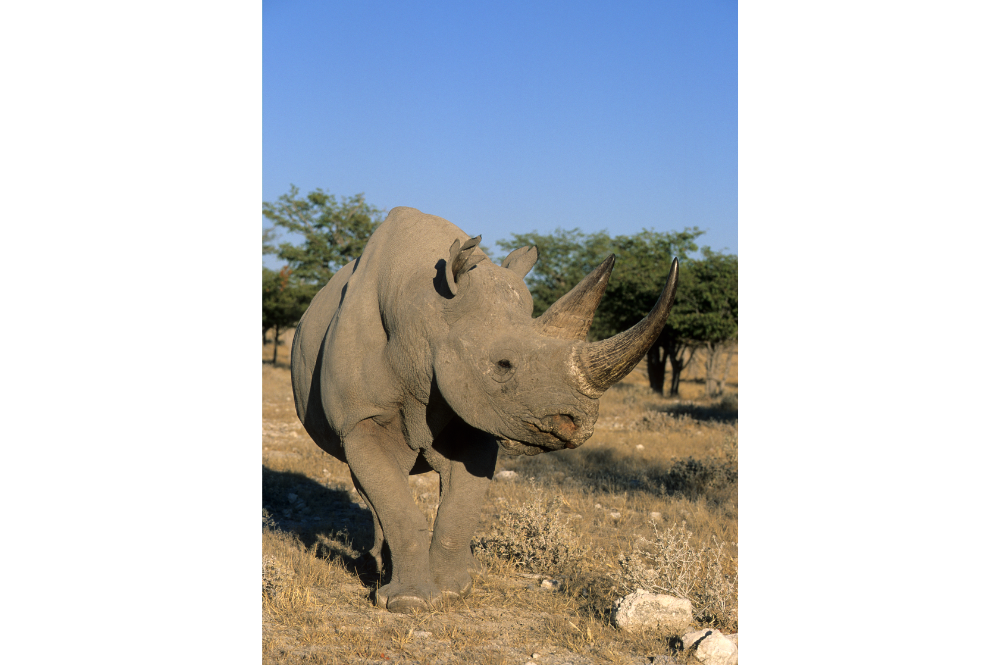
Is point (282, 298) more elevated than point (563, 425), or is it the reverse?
point (282, 298)

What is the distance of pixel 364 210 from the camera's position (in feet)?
96.0

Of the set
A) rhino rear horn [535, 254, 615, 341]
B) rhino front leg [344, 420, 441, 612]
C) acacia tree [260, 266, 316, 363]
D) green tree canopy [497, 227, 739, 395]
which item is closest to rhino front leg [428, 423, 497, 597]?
rhino front leg [344, 420, 441, 612]

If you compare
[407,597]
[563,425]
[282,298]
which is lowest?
[407,597]

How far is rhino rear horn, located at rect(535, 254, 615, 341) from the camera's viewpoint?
367cm

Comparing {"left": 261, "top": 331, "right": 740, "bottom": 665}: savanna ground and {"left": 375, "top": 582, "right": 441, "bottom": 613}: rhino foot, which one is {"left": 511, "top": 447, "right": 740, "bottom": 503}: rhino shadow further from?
{"left": 375, "top": 582, "right": 441, "bottom": 613}: rhino foot

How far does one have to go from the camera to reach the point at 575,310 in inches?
146

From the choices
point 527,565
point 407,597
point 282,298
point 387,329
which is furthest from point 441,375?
point 282,298

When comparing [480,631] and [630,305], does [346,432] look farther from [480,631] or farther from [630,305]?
[630,305]

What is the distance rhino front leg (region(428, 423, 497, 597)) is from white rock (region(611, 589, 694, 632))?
1.01 m

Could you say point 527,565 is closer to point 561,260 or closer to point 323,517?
point 323,517

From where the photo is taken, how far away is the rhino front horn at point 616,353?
3.22 m

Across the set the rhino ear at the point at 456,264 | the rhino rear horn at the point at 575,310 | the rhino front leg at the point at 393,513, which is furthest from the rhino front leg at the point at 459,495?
the rhino rear horn at the point at 575,310

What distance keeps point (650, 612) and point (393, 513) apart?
5.08ft

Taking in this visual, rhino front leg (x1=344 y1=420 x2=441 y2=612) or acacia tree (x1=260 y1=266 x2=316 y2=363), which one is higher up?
acacia tree (x1=260 y1=266 x2=316 y2=363)
